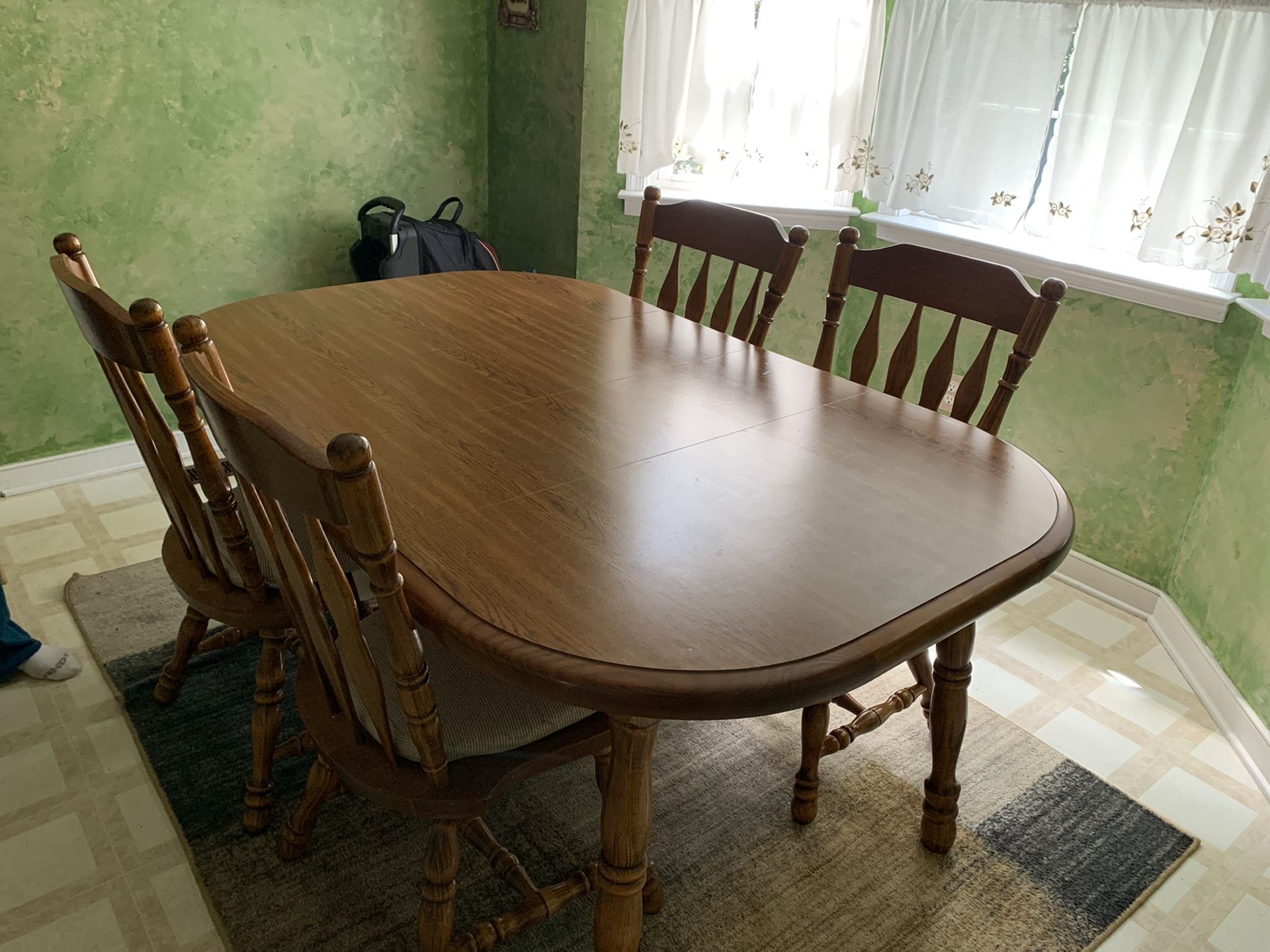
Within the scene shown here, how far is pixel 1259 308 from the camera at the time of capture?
2.17 metres

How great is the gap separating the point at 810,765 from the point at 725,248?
1155 millimetres

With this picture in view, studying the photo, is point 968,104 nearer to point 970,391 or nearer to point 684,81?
point 684,81

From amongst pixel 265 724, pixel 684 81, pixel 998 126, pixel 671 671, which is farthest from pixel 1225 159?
pixel 265 724

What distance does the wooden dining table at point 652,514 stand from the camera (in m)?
1.03

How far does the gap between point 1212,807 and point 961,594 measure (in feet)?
4.07

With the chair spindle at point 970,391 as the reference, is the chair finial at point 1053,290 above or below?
above

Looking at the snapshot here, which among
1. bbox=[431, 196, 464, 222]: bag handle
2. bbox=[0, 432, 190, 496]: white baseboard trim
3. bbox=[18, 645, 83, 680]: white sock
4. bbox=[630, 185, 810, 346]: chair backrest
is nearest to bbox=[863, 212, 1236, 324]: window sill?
bbox=[630, 185, 810, 346]: chair backrest

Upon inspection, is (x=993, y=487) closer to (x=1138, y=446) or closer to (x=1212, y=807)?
(x=1212, y=807)

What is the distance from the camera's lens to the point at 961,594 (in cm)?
115

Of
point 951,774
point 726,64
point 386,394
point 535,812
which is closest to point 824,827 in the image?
point 951,774

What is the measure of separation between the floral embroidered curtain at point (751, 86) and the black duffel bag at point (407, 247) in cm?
56

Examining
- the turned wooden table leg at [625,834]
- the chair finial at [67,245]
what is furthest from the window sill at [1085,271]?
the chair finial at [67,245]

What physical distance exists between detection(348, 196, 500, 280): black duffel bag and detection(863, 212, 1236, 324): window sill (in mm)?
1327

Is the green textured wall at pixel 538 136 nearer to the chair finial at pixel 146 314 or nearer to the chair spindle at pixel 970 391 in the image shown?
the chair spindle at pixel 970 391
